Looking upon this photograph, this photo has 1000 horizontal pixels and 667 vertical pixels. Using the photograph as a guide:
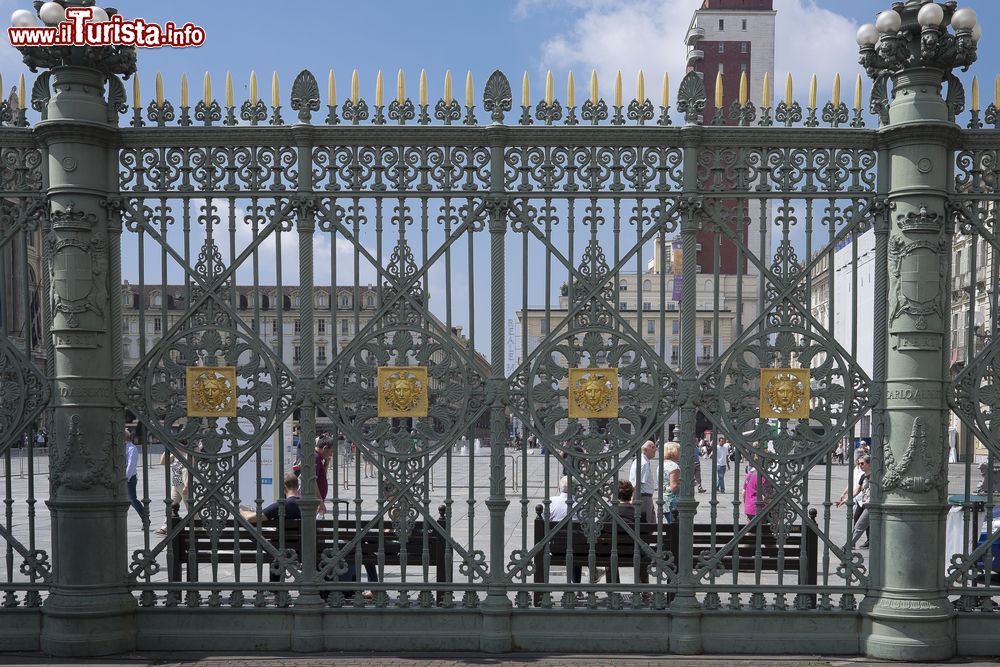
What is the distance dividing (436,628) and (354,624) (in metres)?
0.65

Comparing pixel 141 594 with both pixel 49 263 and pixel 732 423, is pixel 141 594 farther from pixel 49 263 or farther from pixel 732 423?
pixel 732 423

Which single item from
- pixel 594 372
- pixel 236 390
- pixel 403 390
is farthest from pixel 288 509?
pixel 594 372

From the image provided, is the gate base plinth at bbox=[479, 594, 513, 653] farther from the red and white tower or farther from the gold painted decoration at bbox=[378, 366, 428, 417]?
the red and white tower

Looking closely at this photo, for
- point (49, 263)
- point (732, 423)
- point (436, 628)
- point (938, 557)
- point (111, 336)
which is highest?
point (49, 263)

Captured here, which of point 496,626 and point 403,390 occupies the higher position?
point 403,390

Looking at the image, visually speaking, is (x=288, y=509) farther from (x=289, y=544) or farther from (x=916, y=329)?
(x=916, y=329)

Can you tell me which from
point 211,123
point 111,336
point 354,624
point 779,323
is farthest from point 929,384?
point 111,336

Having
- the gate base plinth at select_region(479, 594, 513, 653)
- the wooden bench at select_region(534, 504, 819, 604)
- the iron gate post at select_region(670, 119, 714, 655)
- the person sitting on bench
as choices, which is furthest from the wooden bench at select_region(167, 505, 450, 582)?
the iron gate post at select_region(670, 119, 714, 655)

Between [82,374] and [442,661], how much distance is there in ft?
11.7

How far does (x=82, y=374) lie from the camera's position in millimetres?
6902

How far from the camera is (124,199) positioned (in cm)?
705

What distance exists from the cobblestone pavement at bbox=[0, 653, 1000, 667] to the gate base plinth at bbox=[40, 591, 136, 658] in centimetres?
9

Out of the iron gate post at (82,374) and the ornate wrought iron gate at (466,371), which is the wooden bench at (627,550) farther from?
the iron gate post at (82,374)

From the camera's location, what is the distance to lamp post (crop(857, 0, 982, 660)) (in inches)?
265
